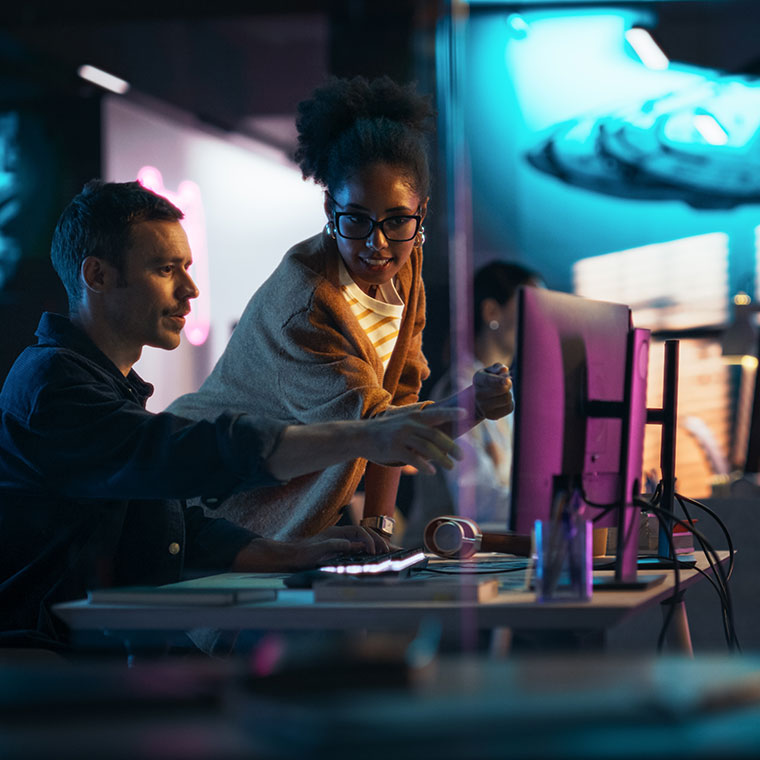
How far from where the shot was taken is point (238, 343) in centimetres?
204

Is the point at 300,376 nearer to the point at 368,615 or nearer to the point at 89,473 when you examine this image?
the point at 89,473

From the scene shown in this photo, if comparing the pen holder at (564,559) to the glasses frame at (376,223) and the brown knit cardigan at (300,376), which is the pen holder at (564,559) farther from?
the glasses frame at (376,223)

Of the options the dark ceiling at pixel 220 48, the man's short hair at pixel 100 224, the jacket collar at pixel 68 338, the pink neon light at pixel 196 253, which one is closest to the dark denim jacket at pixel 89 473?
the jacket collar at pixel 68 338

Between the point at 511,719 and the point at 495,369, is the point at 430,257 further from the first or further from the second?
the point at 511,719

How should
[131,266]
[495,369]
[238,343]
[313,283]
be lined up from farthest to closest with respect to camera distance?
[238,343], [313,283], [131,266], [495,369]

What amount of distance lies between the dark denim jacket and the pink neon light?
11.8 feet

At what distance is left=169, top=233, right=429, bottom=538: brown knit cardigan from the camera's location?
1.82 m

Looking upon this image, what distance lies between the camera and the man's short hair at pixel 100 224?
1.65 meters

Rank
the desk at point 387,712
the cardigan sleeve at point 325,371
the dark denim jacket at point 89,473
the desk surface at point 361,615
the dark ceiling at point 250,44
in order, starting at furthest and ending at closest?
the dark ceiling at point 250,44, the cardigan sleeve at point 325,371, the dark denim jacket at point 89,473, the desk surface at point 361,615, the desk at point 387,712

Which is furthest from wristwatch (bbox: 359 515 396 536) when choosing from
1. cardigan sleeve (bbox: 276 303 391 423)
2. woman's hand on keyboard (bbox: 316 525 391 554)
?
cardigan sleeve (bbox: 276 303 391 423)

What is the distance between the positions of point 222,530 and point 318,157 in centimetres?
76

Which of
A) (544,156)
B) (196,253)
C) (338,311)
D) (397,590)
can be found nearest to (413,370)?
(338,311)

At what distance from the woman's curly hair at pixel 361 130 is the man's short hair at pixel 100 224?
41 centimetres

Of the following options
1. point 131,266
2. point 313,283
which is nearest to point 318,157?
point 313,283
